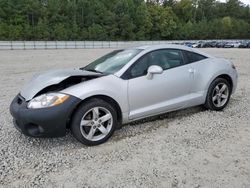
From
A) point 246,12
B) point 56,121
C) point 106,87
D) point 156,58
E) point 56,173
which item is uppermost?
point 246,12

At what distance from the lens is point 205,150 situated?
11.0 feet

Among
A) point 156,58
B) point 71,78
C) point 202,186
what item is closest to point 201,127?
point 156,58

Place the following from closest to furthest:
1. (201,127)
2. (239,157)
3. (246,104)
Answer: (239,157)
(201,127)
(246,104)

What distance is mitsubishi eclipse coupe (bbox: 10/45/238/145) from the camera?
326 cm

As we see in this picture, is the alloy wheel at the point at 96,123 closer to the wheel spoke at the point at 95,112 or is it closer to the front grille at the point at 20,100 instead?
the wheel spoke at the point at 95,112

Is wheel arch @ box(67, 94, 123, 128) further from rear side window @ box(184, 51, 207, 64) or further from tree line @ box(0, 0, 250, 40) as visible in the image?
tree line @ box(0, 0, 250, 40)

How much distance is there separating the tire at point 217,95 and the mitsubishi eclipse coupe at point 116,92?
0.7 inches

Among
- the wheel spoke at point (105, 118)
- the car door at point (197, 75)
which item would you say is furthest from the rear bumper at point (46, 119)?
the car door at point (197, 75)

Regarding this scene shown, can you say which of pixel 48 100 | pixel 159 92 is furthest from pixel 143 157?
pixel 48 100

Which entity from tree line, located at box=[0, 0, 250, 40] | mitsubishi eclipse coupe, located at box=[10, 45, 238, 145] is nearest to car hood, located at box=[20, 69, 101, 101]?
mitsubishi eclipse coupe, located at box=[10, 45, 238, 145]

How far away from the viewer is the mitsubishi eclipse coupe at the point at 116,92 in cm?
326

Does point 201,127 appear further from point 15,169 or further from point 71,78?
point 15,169

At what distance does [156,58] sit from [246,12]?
10948 centimetres

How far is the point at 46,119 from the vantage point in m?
3.17
